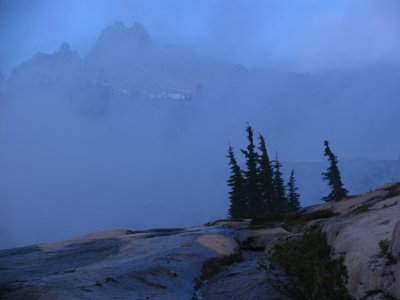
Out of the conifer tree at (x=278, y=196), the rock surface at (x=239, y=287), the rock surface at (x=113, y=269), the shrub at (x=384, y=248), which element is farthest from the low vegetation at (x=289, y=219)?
the conifer tree at (x=278, y=196)

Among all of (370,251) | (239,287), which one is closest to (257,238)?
(239,287)

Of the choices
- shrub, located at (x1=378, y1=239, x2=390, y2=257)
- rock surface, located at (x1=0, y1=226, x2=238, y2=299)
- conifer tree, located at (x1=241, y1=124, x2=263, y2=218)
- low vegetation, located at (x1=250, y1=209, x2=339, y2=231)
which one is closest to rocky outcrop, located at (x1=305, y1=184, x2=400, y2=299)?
shrub, located at (x1=378, y1=239, x2=390, y2=257)

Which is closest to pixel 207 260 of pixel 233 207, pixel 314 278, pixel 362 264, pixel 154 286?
pixel 154 286

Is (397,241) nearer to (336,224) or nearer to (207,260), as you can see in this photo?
(336,224)

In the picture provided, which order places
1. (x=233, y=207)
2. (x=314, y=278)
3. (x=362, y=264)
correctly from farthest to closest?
(x=233, y=207) < (x=314, y=278) < (x=362, y=264)

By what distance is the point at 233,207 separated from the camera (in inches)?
2972

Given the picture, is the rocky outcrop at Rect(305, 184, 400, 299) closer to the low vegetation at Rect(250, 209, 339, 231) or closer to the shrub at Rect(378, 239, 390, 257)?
the shrub at Rect(378, 239, 390, 257)

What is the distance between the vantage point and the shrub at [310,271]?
455 inches

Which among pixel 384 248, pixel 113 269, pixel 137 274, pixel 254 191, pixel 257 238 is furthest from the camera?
pixel 254 191

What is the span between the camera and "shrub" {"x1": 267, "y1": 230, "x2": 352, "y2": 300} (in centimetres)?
1156

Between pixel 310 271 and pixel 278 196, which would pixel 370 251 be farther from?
pixel 278 196

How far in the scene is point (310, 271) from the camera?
12.9m

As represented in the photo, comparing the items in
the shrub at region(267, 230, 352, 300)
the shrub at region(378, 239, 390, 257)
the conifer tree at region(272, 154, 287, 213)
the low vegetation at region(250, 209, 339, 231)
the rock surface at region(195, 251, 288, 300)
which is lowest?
the rock surface at region(195, 251, 288, 300)

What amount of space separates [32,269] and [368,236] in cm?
1598
